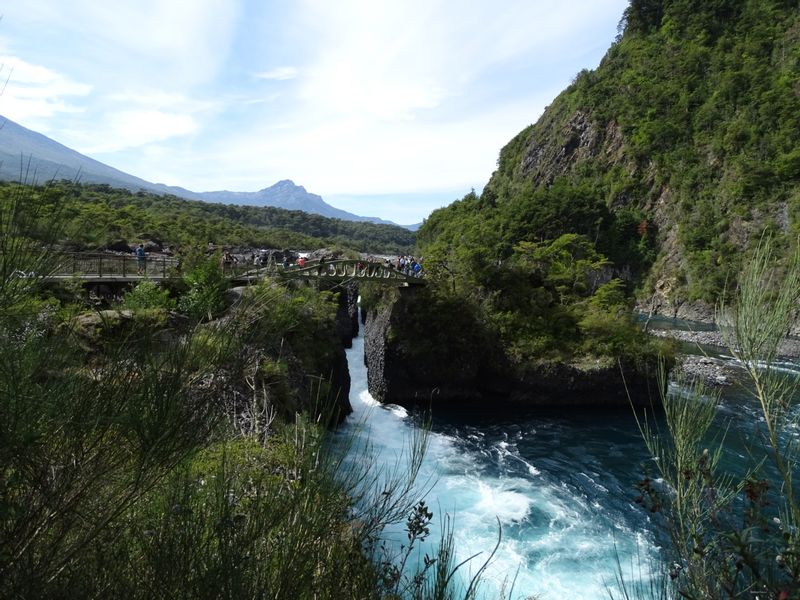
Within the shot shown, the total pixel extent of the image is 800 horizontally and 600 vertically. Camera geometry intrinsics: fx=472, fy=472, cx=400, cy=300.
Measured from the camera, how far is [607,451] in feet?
50.9

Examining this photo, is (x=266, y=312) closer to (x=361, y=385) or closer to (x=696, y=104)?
(x=361, y=385)

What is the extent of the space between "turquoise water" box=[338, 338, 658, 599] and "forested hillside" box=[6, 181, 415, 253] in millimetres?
4433

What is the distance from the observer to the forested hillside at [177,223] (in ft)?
8.50

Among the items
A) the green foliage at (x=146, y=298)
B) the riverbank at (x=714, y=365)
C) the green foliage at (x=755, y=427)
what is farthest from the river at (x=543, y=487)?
the green foliage at (x=146, y=298)

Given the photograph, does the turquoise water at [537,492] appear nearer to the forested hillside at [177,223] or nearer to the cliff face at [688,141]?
the forested hillside at [177,223]

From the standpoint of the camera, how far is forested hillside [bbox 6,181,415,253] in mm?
2590

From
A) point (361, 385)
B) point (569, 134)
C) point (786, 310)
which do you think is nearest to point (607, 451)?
point (361, 385)

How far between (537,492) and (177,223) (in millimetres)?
48243

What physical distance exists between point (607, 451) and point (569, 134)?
71.0m

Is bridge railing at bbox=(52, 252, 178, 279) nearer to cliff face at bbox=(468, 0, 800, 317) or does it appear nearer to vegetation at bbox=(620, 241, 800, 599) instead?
vegetation at bbox=(620, 241, 800, 599)

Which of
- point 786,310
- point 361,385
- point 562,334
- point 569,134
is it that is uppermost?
point 569,134

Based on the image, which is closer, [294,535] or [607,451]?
[294,535]

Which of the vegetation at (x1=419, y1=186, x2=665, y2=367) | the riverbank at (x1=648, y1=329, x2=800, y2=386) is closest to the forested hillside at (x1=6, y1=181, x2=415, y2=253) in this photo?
the vegetation at (x1=419, y1=186, x2=665, y2=367)

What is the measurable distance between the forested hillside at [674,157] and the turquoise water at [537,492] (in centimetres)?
1418
